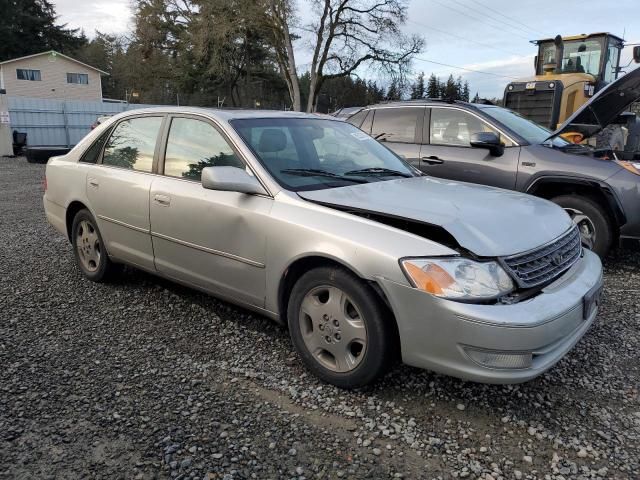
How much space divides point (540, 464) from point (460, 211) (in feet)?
4.47

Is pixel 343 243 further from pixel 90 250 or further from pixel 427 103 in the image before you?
pixel 427 103

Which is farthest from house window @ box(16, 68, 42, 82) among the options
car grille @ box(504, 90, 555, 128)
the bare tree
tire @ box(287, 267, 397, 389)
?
tire @ box(287, 267, 397, 389)

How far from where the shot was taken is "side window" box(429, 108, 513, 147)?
605 cm

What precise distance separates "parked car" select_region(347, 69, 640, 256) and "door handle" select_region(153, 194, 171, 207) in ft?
9.15

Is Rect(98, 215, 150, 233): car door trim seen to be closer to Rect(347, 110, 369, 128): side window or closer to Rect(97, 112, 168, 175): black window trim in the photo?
Rect(97, 112, 168, 175): black window trim

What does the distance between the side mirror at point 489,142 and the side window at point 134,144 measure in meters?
3.38

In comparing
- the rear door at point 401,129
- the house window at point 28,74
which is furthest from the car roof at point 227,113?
the house window at point 28,74

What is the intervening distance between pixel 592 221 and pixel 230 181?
3.96 meters

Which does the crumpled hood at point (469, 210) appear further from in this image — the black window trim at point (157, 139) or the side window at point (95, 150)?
the side window at point (95, 150)

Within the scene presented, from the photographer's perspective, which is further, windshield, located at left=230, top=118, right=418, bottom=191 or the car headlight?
windshield, located at left=230, top=118, right=418, bottom=191

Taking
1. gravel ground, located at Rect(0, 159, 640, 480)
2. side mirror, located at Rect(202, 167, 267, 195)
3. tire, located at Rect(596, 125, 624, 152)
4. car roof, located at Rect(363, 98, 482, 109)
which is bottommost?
gravel ground, located at Rect(0, 159, 640, 480)

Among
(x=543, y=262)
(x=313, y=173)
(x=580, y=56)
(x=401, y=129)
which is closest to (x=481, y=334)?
(x=543, y=262)

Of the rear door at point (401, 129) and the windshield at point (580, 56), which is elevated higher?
the windshield at point (580, 56)

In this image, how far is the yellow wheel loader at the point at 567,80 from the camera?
32.3 feet
